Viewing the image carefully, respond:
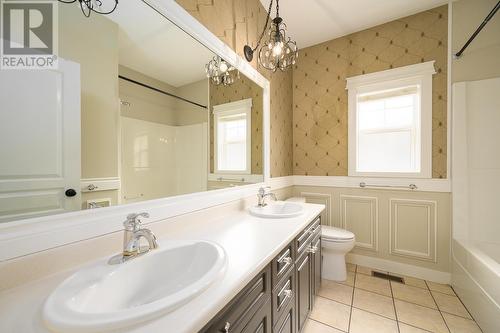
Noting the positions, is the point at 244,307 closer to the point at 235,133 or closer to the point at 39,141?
the point at 39,141

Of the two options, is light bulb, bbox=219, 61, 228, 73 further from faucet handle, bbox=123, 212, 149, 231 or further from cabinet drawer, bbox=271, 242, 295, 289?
cabinet drawer, bbox=271, 242, 295, 289

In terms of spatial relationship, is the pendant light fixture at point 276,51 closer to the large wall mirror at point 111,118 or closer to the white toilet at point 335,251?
the large wall mirror at point 111,118

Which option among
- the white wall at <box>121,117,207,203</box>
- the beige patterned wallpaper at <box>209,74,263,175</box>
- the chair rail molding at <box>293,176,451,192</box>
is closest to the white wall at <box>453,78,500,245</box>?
the chair rail molding at <box>293,176,451,192</box>

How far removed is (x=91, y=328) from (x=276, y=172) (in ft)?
6.74

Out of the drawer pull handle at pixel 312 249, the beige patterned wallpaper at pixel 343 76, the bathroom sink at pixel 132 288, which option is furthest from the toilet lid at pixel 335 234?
the bathroom sink at pixel 132 288

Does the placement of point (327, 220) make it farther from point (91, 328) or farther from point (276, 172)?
point (91, 328)

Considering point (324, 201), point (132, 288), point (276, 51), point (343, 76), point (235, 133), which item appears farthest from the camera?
point (324, 201)

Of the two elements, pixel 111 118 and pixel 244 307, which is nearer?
pixel 244 307

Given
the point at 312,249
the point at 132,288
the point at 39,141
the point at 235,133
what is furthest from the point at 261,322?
the point at 235,133

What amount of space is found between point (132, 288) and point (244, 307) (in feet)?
1.30

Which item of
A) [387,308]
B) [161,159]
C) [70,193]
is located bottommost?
[387,308]

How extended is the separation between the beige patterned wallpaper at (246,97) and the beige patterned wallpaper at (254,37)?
0.24m

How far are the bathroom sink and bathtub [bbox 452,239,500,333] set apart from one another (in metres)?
1.85

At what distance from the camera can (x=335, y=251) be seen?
2.03m
